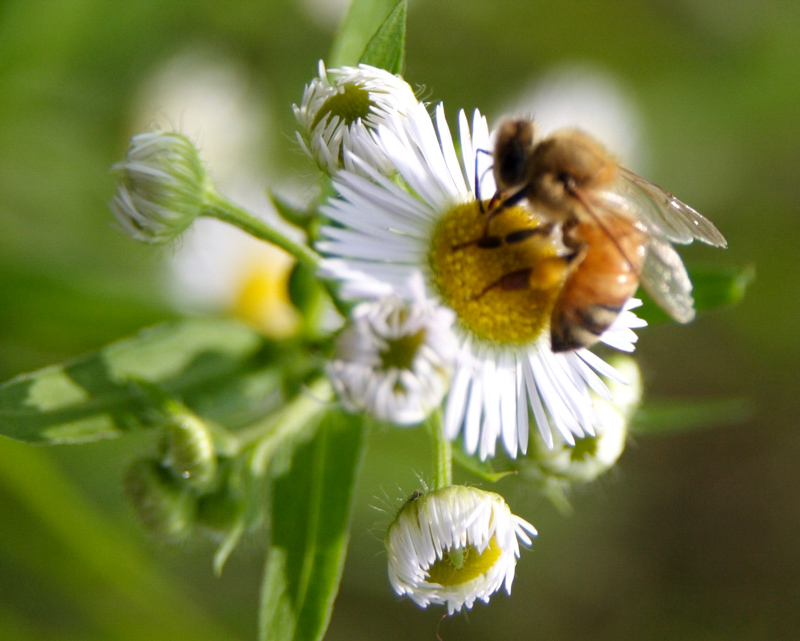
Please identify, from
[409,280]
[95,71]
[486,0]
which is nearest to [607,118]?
[486,0]

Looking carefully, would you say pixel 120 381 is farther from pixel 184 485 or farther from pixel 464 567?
pixel 464 567

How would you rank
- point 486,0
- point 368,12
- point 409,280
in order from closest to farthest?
1. point 409,280
2. point 368,12
3. point 486,0

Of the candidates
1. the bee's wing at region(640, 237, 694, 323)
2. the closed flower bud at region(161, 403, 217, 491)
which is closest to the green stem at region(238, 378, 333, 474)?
the closed flower bud at region(161, 403, 217, 491)

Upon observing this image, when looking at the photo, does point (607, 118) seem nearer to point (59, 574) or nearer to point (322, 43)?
point (322, 43)

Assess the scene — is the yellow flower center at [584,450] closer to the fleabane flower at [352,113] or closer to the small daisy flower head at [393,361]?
the small daisy flower head at [393,361]

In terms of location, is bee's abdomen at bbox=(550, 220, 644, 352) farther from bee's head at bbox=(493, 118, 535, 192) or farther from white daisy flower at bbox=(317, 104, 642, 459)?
bee's head at bbox=(493, 118, 535, 192)

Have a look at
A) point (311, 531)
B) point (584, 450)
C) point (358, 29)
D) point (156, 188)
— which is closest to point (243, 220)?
point (156, 188)

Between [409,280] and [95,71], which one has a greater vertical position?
[409,280]
